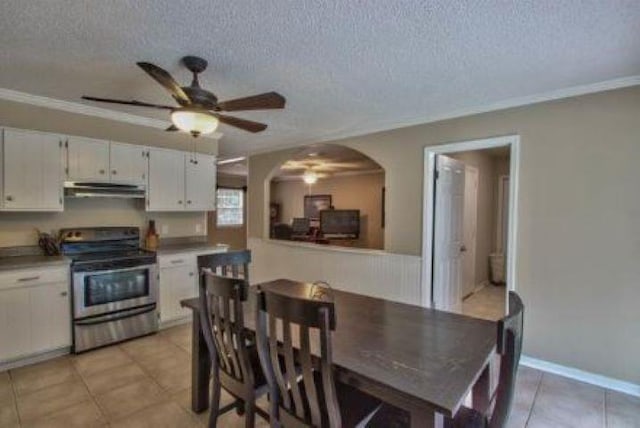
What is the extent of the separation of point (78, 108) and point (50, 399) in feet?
8.80

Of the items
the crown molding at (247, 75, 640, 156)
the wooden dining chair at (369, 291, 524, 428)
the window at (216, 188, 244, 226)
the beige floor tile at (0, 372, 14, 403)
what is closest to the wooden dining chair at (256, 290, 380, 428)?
the wooden dining chair at (369, 291, 524, 428)

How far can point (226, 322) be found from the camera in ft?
5.67

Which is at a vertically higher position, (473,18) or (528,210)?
(473,18)

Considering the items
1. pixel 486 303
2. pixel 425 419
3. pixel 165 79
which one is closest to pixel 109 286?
pixel 165 79

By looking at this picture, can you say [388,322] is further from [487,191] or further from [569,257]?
[487,191]

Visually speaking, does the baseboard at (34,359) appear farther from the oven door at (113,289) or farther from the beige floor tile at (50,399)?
the beige floor tile at (50,399)

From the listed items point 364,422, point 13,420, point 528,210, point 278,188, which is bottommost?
point 13,420

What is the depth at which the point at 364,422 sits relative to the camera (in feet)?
4.94

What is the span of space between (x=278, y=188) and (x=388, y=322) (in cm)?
916

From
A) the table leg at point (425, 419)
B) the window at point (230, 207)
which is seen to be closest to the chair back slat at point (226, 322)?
the table leg at point (425, 419)

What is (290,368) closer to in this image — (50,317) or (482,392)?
(482,392)

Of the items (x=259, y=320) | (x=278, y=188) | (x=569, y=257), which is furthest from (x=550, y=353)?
(x=278, y=188)

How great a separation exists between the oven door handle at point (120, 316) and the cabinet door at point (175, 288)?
Result: 0.61 ft

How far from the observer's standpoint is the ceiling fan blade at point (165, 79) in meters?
1.82
